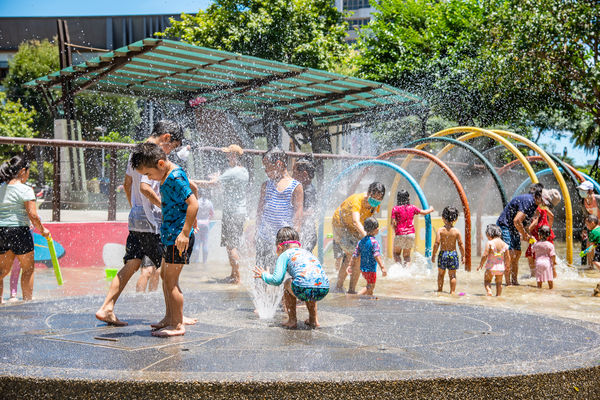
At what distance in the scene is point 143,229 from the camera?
5.13 metres

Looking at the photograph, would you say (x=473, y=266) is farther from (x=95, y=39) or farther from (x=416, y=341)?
(x=95, y=39)

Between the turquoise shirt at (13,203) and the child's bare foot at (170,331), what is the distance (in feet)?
9.77

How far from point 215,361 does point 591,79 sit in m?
16.7

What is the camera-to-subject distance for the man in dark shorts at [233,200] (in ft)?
28.0

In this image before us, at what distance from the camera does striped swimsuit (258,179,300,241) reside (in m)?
6.23

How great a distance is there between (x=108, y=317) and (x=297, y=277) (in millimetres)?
1506

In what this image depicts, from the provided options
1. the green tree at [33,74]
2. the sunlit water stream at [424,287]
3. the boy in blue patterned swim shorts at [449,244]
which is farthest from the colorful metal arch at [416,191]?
the green tree at [33,74]

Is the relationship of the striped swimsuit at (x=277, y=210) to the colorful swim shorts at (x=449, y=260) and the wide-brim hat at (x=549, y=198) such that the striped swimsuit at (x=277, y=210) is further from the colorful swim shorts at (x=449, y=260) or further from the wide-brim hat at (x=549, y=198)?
the wide-brim hat at (x=549, y=198)

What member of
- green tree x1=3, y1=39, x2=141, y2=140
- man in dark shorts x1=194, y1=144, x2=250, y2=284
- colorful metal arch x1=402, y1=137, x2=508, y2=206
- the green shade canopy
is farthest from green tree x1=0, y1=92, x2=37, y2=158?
man in dark shorts x1=194, y1=144, x2=250, y2=284

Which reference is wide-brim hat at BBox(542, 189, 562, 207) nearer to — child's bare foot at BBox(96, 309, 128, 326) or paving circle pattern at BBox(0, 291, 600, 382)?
paving circle pattern at BBox(0, 291, 600, 382)

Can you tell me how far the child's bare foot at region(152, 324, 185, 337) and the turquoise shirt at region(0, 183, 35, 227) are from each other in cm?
298

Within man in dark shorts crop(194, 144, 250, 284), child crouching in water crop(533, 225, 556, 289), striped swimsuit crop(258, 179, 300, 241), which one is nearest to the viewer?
striped swimsuit crop(258, 179, 300, 241)

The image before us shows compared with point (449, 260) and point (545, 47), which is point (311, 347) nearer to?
point (449, 260)

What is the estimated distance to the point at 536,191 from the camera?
9.37m
